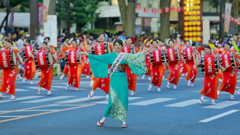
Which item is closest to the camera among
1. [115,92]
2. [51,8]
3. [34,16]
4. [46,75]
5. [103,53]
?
[115,92]

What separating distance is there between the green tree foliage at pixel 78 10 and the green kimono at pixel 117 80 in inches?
1289

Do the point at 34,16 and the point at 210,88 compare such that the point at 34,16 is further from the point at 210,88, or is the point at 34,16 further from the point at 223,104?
the point at 223,104

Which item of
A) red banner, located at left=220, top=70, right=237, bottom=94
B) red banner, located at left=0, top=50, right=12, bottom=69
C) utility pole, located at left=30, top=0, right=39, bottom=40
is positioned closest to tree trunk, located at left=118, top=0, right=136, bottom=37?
utility pole, located at left=30, top=0, right=39, bottom=40

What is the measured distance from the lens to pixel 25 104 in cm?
1414

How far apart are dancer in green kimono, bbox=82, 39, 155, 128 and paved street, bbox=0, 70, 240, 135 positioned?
0.97 ft

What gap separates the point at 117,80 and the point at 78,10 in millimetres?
34870

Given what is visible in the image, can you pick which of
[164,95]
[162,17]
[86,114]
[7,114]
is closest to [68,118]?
[86,114]

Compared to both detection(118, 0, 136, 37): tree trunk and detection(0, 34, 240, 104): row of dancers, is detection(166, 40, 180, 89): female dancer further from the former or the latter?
detection(118, 0, 136, 37): tree trunk

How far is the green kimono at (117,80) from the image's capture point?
32.6 ft

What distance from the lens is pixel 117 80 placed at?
10.1m

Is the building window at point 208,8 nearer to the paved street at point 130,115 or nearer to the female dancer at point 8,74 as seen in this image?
the paved street at point 130,115

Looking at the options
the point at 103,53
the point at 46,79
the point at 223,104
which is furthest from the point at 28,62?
the point at 223,104

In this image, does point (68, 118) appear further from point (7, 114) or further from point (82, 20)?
point (82, 20)

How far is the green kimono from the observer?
9922 millimetres
